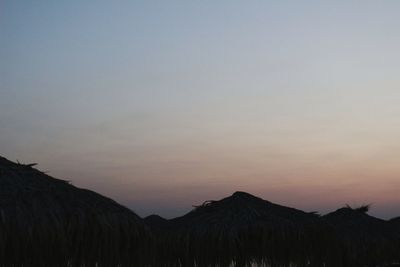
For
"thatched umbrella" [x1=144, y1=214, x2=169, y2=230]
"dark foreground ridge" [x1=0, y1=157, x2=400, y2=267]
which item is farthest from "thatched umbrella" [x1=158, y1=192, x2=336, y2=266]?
"thatched umbrella" [x1=144, y1=214, x2=169, y2=230]

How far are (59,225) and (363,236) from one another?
40.9ft

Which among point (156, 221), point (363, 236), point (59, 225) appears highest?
point (59, 225)

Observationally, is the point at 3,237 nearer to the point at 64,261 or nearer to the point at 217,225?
the point at 64,261

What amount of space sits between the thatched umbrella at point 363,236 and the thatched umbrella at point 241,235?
350cm

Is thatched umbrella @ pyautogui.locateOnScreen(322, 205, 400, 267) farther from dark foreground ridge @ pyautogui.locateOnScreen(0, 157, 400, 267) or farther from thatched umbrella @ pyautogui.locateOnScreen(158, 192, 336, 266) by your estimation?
thatched umbrella @ pyautogui.locateOnScreen(158, 192, 336, 266)

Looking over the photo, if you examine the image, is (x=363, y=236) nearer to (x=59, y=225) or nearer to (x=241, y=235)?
(x=241, y=235)

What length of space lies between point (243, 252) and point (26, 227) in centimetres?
607

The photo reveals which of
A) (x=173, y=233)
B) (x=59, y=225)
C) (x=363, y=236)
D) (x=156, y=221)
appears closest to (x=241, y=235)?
(x=173, y=233)

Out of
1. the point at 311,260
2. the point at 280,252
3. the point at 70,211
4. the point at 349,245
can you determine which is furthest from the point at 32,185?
the point at 349,245

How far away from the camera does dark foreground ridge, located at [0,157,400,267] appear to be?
587 centimetres

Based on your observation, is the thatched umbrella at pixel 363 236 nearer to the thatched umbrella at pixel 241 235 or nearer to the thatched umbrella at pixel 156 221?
the thatched umbrella at pixel 241 235

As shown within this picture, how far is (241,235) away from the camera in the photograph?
422 inches

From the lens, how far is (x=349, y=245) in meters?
14.9

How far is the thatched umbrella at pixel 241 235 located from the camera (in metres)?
10.6
